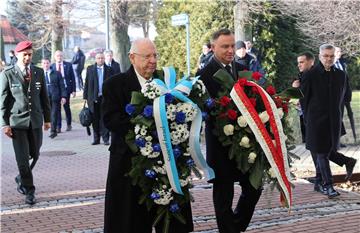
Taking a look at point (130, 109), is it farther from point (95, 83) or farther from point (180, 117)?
point (95, 83)

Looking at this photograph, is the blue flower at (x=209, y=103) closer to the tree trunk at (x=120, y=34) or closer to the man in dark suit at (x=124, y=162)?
the man in dark suit at (x=124, y=162)

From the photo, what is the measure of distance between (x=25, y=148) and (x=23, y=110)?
0.50 metres

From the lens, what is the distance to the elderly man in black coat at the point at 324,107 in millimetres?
7570

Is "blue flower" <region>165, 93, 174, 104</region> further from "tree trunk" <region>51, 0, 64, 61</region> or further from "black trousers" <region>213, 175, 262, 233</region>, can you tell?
"tree trunk" <region>51, 0, 64, 61</region>

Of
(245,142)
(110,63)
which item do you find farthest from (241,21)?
(245,142)

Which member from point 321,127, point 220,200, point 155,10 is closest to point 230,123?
point 220,200

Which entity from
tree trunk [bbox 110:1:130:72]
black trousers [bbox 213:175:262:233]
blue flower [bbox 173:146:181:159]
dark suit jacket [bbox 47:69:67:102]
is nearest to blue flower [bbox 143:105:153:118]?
blue flower [bbox 173:146:181:159]

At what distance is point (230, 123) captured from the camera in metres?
5.21

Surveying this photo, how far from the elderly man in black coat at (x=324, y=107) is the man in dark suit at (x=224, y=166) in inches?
88.9

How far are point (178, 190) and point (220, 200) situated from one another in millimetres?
1061

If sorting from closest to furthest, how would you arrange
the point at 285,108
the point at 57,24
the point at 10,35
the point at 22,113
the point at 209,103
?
the point at 209,103 → the point at 285,108 → the point at 22,113 → the point at 57,24 → the point at 10,35

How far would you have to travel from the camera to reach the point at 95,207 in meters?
7.46

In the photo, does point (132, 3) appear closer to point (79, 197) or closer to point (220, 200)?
point (79, 197)

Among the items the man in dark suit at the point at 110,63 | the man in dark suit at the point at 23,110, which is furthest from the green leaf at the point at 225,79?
the man in dark suit at the point at 110,63
